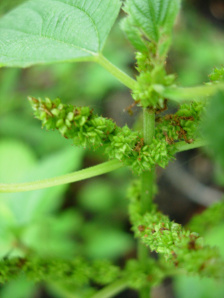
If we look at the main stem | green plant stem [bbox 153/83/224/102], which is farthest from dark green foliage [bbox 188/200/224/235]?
green plant stem [bbox 153/83/224/102]

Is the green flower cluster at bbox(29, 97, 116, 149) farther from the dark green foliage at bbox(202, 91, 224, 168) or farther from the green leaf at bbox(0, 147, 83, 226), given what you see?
the green leaf at bbox(0, 147, 83, 226)

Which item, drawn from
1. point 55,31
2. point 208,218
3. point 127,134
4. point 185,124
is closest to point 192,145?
point 185,124

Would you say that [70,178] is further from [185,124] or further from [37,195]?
[37,195]

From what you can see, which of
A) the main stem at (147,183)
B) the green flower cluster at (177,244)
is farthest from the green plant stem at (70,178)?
the green flower cluster at (177,244)

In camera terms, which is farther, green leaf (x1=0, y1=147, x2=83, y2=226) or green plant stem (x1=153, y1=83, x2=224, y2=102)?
green leaf (x1=0, y1=147, x2=83, y2=226)

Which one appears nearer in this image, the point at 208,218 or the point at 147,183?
the point at 147,183

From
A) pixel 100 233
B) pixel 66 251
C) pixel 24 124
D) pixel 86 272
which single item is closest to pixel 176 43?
pixel 24 124
